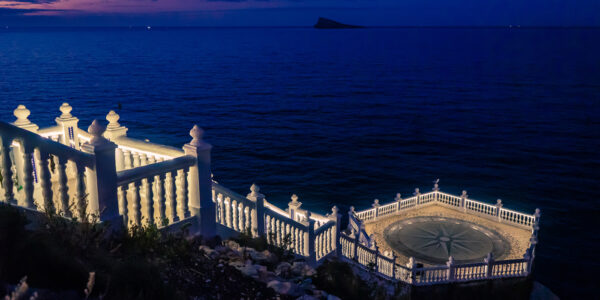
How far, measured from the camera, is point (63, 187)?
23.2 feet

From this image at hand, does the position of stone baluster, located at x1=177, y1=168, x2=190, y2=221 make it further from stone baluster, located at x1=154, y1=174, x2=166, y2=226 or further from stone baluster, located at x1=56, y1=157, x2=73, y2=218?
stone baluster, located at x1=56, y1=157, x2=73, y2=218

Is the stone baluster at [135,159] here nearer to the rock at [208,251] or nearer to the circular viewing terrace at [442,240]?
the rock at [208,251]

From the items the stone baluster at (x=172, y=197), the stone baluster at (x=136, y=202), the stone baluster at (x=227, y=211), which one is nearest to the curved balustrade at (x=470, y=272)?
the stone baluster at (x=227, y=211)

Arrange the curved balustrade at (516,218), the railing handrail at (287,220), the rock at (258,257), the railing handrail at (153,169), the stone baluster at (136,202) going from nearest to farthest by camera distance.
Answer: the railing handrail at (153,169) < the stone baluster at (136,202) < the rock at (258,257) < the railing handrail at (287,220) < the curved balustrade at (516,218)

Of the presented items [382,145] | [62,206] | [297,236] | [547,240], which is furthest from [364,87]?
[62,206]

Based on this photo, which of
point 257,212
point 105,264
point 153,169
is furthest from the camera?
point 257,212

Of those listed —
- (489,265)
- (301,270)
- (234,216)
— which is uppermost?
(234,216)

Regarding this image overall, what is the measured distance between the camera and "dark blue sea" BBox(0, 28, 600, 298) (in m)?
31.3

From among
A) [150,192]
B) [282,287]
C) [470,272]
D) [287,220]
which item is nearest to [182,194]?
[150,192]

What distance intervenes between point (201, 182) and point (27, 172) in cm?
285

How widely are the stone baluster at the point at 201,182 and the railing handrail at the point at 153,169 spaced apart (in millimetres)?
147

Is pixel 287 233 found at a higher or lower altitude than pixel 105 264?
lower

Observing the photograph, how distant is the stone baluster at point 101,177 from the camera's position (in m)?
7.09

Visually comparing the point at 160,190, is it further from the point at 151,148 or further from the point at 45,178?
the point at 45,178
